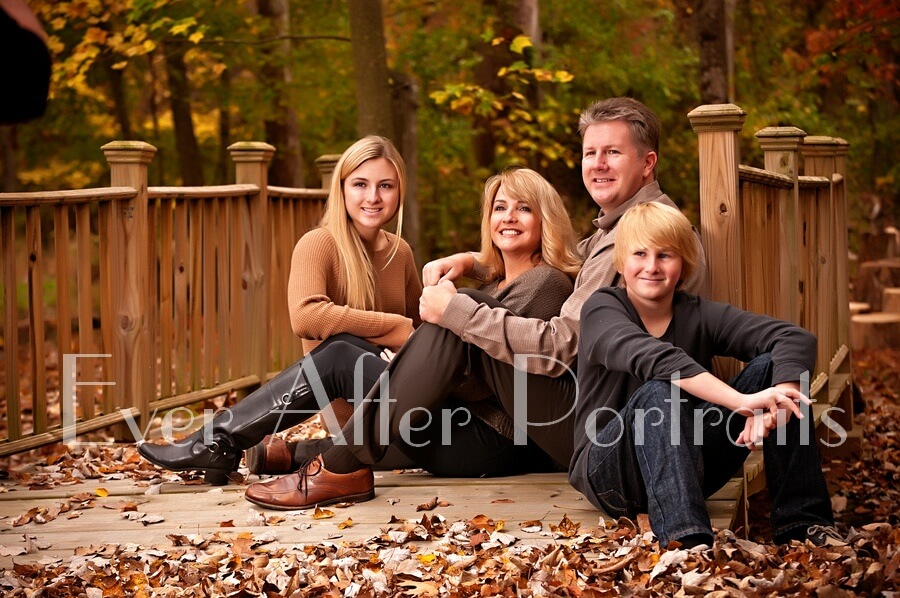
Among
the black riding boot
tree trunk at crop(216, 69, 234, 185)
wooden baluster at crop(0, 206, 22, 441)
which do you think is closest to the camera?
the black riding boot

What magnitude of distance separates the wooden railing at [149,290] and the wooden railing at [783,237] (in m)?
2.99

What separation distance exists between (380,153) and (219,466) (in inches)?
59.8

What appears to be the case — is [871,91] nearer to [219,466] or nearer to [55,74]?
[55,74]

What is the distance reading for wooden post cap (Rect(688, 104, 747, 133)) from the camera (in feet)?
13.4

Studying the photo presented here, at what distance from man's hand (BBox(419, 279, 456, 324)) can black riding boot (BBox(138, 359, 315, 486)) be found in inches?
27.2

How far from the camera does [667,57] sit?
14336mm

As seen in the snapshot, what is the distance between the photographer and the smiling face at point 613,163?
401 centimetres

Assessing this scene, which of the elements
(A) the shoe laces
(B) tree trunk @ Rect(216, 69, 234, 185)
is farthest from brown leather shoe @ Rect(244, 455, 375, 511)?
(B) tree trunk @ Rect(216, 69, 234, 185)

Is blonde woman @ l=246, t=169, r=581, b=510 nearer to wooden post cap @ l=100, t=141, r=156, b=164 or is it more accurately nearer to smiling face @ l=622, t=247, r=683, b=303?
smiling face @ l=622, t=247, r=683, b=303

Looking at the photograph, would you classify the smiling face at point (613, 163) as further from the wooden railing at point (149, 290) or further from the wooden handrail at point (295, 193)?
the wooden handrail at point (295, 193)

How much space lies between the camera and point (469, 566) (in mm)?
3477

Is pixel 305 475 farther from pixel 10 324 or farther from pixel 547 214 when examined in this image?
pixel 10 324

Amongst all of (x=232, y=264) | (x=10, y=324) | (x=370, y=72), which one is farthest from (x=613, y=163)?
(x=370, y=72)

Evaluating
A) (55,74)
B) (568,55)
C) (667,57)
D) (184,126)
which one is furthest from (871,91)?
(55,74)
